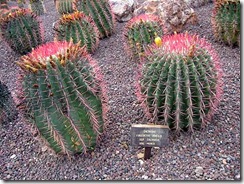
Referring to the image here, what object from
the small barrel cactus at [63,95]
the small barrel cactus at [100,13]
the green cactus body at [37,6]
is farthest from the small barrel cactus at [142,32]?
the green cactus body at [37,6]

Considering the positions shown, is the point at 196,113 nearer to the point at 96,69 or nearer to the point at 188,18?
the point at 96,69

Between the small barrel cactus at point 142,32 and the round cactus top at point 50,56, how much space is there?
1.52m

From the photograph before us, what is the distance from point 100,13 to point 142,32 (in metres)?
1.43

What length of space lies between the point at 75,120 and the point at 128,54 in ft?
6.76

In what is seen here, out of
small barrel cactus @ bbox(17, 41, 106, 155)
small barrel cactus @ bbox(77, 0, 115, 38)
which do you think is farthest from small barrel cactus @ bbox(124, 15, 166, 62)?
Answer: small barrel cactus @ bbox(17, 41, 106, 155)

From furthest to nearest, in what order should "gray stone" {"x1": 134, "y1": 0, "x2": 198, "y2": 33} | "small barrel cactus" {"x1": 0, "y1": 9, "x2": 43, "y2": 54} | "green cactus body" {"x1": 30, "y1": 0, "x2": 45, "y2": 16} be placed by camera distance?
1. "green cactus body" {"x1": 30, "y1": 0, "x2": 45, "y2": 16}
2. "small barrel cactus" {"x1": 0, "y1": 9, "x2": 43, "y2": 54}
3. "gray stone" {"x1": 134, "y1": 0, "x2": 198, "y2": 33}

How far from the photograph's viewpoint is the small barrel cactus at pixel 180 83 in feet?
8.20

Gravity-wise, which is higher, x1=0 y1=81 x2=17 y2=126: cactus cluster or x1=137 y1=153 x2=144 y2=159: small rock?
x1=0 y1=81 x2=17 y2=126: cactus cluster

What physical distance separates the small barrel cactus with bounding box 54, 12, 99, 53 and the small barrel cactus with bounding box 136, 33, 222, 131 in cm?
193

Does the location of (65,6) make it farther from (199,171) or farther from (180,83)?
(199,171)

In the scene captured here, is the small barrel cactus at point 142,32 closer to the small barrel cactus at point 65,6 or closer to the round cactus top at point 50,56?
the round cactus top at point 50,56

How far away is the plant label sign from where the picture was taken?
2.42 metres

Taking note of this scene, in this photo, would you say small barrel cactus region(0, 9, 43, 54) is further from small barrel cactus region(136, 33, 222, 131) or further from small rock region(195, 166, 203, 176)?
small rock region(195, 166, 203, 176)

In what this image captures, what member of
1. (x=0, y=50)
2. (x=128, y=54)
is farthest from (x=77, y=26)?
(x=0, y=50)
